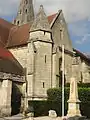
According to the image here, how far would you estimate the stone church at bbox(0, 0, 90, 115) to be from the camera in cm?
2702

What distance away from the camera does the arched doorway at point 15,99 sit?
2712 centimetres

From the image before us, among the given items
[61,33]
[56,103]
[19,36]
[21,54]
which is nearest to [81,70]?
[61,33]

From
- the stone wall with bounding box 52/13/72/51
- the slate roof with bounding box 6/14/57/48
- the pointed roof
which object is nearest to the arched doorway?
the slate roof with bounding box 6/14/57/48

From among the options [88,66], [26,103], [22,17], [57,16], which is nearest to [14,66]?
[26,103]

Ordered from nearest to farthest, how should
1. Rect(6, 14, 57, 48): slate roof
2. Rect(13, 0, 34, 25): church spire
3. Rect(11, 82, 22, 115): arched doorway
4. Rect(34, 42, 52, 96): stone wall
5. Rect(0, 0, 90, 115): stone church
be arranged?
Rect(0, 0, 90, 115): stone church
Rect(11, 82, 22, 115): arched doorway
Rect(34, 42, 52, 96): stone wall
Rect(6, 14, 57, 48): slate roof
Rect(13, 0, 34, 25): church spire

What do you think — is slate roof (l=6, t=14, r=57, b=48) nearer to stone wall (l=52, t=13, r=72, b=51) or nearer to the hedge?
stone wall (l=52, t=13, r=72, b=51)

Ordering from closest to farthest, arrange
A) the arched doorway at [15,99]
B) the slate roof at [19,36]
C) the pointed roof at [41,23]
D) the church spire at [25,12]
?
the arched doorway at [15,99] → the pointed roof at [41,23] → the slate roof at [19,36] → the church spire at [25,12]

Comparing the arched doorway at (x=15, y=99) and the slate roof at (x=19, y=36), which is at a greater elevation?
the slate roof at (x=19, y=36)

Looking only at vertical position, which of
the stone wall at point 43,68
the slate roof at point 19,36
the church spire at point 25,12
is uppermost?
the church spire at point 25,12

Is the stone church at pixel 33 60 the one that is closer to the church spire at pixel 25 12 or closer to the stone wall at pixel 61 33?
the stone wall at pixel 61 33

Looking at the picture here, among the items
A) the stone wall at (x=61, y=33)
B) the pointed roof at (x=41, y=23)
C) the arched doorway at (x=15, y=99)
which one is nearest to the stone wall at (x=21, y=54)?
the pointed roof at (x=41, y=23)

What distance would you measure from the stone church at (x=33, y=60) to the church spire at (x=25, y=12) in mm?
18448

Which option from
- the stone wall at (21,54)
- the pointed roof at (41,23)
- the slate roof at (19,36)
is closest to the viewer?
the pointed roof at (41,23)

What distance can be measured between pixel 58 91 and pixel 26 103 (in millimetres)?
3922
